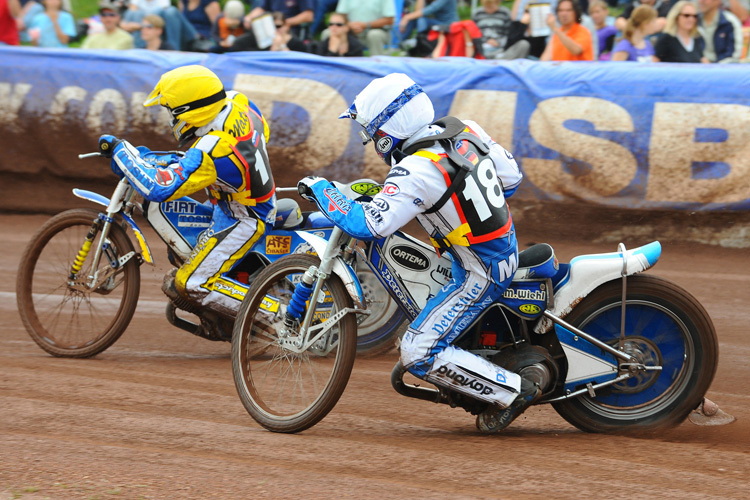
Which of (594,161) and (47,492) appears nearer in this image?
(47,492)

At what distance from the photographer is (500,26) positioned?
38.3ft

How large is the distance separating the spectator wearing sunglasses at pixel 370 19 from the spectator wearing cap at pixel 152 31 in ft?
7.70

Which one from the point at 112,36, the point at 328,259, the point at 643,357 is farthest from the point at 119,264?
the point at 112,36

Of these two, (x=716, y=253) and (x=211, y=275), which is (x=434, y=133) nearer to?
(x=211, y=275)

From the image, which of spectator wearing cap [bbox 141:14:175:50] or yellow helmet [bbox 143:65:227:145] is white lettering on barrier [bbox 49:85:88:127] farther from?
yellow helmet [bbox 143:65:227:145]

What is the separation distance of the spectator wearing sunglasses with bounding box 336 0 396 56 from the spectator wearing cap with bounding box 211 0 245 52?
4.37ft

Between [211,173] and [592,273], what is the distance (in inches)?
98.0

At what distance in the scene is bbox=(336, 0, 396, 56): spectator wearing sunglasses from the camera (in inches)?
479

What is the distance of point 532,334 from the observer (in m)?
4.88

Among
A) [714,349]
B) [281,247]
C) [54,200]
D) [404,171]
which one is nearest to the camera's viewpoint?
[404,171]

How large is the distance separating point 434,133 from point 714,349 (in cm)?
171

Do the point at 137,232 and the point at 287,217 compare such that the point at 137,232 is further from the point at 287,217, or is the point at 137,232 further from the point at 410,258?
the point at 410,258

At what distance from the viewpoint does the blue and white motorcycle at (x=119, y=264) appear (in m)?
6.34

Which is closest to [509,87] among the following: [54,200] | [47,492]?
[54,200]
